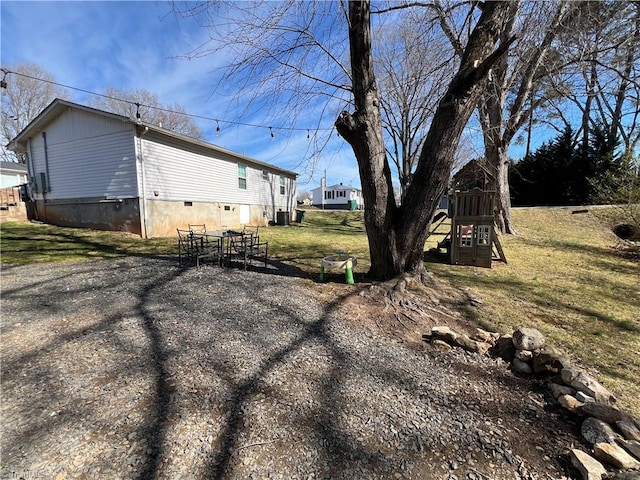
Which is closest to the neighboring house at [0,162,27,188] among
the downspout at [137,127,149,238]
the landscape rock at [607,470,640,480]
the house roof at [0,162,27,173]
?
the house roof at [0,162,27,173]

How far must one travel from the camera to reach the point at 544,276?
6.20 metres

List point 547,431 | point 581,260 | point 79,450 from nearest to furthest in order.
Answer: point 79,450 < point 547,431 < point 581,260

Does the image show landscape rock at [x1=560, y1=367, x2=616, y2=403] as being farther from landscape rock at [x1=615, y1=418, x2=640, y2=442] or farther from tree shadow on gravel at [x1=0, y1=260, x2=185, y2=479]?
tree shadow on gravel at [x1=0, y1=260, x2=185, y2=479]

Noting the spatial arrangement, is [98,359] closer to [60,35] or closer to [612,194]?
[60,35]

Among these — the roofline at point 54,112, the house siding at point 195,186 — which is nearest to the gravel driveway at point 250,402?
the house siding at point 195,186

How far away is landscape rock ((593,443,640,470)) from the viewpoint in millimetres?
1575

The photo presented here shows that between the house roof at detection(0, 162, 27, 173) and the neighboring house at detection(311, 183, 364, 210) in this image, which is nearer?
the house roof at detection(0, 162, 27, 173)

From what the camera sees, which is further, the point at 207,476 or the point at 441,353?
the point at 441,353

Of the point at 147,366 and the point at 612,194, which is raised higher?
the point at 612,194

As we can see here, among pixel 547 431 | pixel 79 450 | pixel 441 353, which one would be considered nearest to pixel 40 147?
pixel 79 450

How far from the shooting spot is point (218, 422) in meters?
1.95

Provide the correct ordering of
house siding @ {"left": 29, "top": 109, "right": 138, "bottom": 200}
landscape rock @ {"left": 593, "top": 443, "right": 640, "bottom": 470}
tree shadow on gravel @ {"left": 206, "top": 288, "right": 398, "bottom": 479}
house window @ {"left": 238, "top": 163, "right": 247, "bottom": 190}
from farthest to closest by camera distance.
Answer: house window @ {"left": 238, "top": 163, "right": 247, "bottom": 190} < house siding @ {"left": 29, "top": 109, "right": 138, "bottom": 200} < tree shadow on gravel @ {"left": 206, "top": 288, "right": 398, "bottom": 479} < landscape rock @ {"left": 593, "top": 443, "right": 640, "bottom": 470}

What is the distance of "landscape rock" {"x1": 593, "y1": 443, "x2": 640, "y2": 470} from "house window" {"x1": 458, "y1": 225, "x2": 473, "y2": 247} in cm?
567

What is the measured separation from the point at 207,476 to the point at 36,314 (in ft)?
12.1
